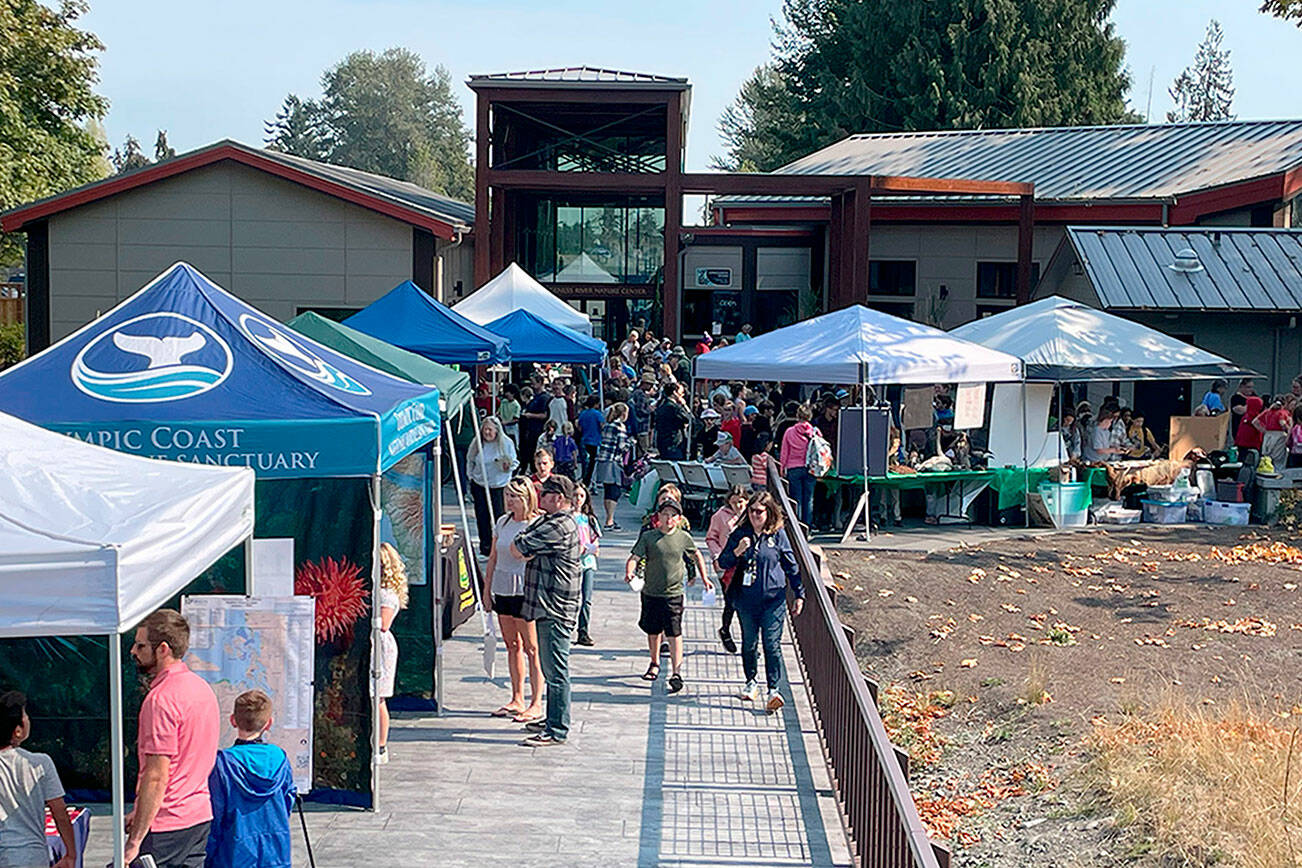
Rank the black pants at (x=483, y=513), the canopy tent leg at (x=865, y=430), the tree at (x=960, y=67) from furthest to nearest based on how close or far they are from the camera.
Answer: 1. the tree at (x=960, y=67)
2. the canopy tent leg at (x=865, y=430)
3. the black pants at (x=483, y=513)

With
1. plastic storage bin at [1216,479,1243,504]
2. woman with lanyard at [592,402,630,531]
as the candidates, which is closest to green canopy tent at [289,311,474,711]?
woman with lanyard at [592,402,630,531]

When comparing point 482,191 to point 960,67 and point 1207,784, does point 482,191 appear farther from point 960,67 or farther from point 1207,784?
point 960,67

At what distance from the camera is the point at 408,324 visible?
52.5 feet

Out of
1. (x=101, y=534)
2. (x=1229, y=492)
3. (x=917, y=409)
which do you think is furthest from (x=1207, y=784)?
(x=1229, y=492)

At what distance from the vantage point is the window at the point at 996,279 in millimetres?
36281

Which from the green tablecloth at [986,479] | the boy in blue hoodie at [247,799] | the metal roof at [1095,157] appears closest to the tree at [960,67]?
the metal roof at [1095,157]

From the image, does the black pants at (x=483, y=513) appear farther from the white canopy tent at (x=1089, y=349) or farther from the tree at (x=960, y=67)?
the tree at (x=960, y=67)

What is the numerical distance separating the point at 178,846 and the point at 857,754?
3.40 metres

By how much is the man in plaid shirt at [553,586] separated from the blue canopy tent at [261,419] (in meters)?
1.13

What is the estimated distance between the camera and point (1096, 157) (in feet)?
129

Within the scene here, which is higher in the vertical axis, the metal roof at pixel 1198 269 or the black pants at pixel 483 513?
the metal roof at pixel 1198 269

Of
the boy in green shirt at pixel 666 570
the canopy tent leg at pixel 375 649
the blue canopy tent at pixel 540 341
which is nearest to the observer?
the canopy tent leg at pixel 375 649

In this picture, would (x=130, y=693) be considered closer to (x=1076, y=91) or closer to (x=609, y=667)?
(x=609, y=667)

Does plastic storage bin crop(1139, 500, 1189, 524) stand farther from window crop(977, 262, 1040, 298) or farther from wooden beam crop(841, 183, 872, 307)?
window crop(977, 262, 1040, 298)
